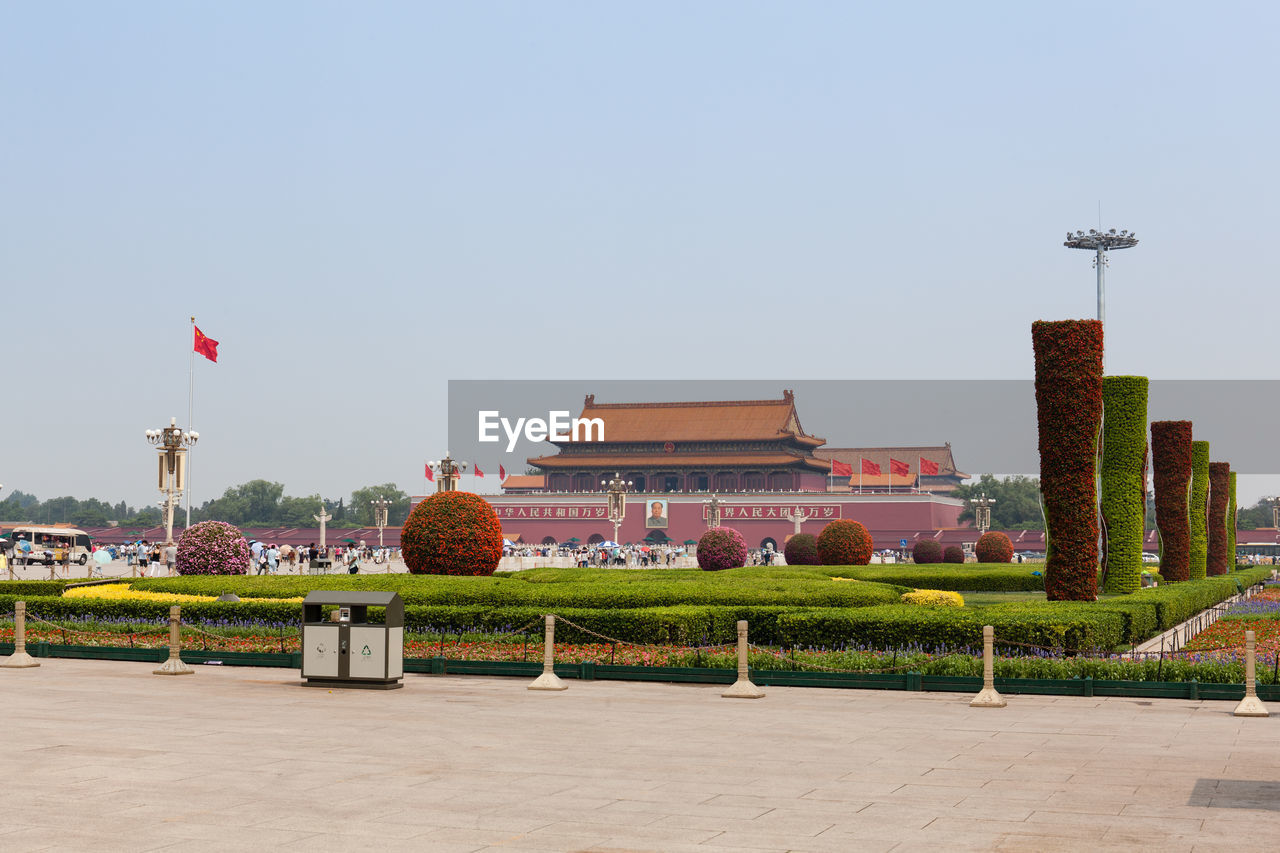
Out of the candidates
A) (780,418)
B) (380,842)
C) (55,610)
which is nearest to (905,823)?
(380,842)

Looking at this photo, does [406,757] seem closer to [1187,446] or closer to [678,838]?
[678,838]

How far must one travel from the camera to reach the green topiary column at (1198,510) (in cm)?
4084

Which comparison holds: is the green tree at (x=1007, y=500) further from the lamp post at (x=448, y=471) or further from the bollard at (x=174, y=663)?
the bollard at (x=174, y=663)

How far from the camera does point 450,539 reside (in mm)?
29375

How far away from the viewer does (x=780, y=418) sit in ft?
340

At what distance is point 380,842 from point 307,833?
486mm

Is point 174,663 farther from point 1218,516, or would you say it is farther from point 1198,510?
point 1218,516

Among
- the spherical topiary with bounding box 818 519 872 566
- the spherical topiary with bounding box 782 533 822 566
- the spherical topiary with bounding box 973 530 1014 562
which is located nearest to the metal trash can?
the spherical topiary with bounding box 818 519 872 566

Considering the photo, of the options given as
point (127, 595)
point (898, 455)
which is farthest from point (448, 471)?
point (898, 455)

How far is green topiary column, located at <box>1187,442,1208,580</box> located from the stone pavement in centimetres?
2880

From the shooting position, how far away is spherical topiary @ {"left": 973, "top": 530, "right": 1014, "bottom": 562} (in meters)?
60.3

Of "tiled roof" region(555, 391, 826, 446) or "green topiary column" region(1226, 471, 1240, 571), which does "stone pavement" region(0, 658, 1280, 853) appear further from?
"tiled roof" region(555, 391, 826, 446)

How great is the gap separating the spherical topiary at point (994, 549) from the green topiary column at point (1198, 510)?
16.3 metres

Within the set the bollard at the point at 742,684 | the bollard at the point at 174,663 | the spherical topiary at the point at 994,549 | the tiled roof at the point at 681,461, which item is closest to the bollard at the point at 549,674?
the bollard at the point at 742,684
